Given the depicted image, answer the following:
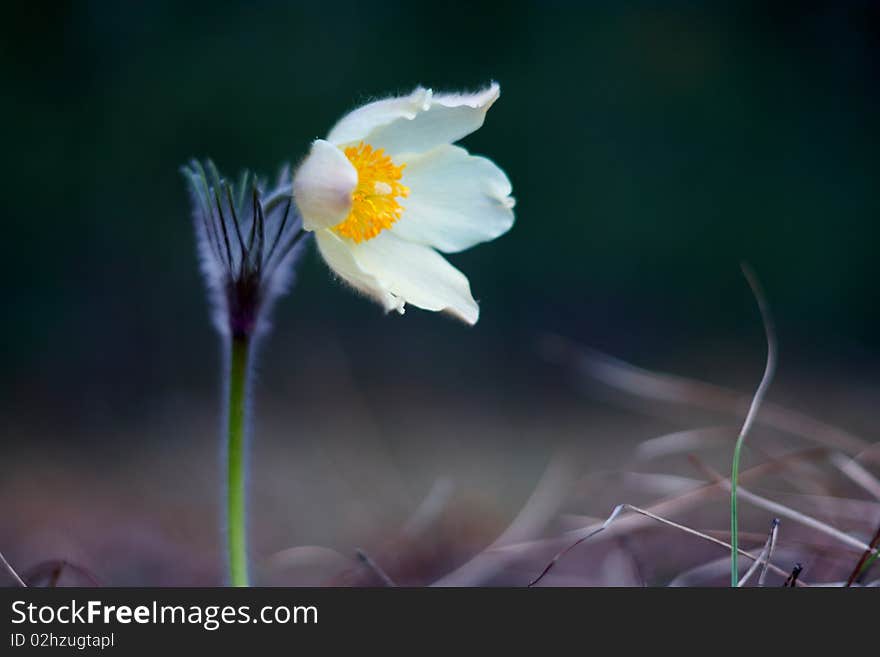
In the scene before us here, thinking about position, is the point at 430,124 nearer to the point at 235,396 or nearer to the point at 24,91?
the point at 235,396

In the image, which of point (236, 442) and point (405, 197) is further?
point (405, 197)

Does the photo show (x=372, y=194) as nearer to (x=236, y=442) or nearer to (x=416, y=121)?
(x=416, y=121)

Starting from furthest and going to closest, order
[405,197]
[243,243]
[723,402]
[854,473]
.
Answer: [723,402]
[854,473]
[405,197]
[243,243]

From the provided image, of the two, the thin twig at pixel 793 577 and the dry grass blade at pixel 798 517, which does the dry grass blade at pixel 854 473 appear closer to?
the dry grass blade at pixel 798 517

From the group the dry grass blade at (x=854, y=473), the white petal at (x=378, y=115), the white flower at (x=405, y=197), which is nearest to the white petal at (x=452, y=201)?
the white flower at (x=405, y=197)

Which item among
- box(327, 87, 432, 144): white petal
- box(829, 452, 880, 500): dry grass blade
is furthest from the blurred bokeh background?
box(327, 87, 432, 144): white petal

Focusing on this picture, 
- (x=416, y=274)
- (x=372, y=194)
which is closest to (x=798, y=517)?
(x=416, y=274)

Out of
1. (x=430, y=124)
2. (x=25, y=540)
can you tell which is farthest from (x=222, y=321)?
(x=25, y=540)
